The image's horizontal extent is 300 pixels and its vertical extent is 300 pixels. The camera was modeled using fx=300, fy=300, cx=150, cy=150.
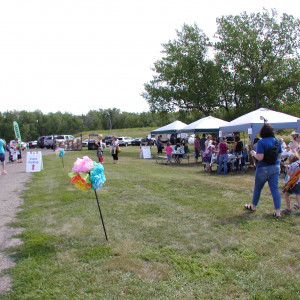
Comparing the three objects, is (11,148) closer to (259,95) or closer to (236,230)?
(236,230)

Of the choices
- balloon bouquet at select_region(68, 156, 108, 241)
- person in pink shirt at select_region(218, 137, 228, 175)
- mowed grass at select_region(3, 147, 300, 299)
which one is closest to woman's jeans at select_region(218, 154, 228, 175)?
person in pink shirt at select_region(218, 137, 228, 175)

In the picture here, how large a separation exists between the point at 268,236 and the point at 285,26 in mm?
29280

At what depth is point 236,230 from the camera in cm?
478

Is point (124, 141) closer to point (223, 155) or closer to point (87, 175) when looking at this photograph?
point (223, 155)

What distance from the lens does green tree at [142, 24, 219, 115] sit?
1121 inches

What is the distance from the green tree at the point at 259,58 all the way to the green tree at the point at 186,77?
5.57ft

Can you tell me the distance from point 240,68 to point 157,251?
2739 centimetres

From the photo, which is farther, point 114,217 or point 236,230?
point 114,217

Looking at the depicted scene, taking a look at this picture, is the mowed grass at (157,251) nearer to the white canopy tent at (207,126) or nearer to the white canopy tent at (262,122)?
the white canopy tent at (262,122)

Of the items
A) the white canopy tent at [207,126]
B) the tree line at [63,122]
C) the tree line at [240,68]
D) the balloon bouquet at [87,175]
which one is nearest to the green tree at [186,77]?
the tree line at [240,68]

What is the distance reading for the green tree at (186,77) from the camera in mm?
28484

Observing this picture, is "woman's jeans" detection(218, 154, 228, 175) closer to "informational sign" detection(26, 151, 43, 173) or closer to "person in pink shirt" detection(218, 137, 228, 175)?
"person in pink shirt" detection(218, 137, 228, 175)

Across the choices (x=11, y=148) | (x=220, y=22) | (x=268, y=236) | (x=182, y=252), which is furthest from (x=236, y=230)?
(x=220, y=22)

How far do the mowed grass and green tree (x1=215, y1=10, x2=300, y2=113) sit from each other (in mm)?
23595
